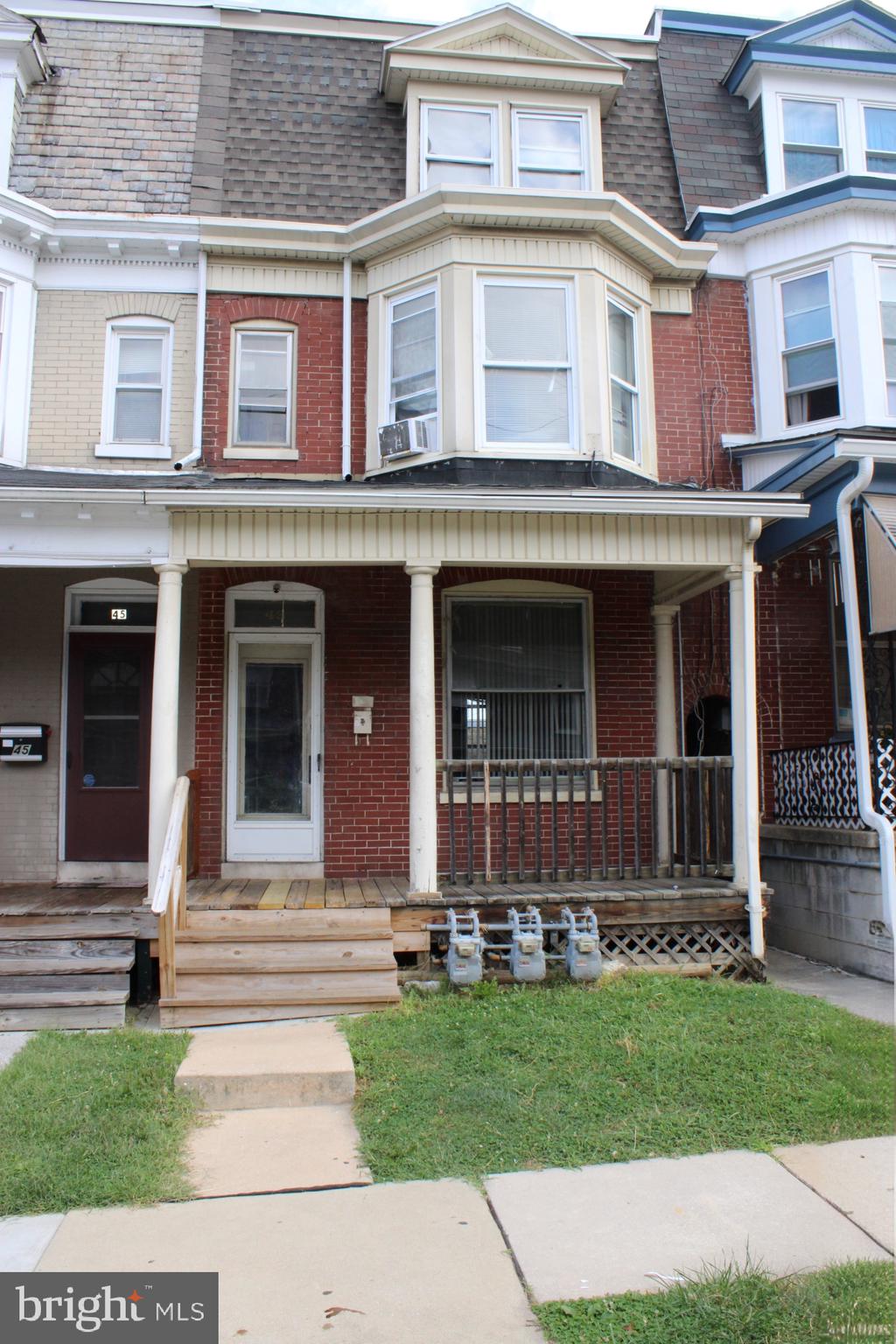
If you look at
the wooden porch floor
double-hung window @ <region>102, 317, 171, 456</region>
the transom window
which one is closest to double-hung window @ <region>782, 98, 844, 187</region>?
the transom window

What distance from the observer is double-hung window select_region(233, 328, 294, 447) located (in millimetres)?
9742

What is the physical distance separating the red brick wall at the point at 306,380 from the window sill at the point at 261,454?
0.03 m

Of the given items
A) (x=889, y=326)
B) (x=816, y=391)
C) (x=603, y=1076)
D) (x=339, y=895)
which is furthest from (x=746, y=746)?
(x=889, y=326)

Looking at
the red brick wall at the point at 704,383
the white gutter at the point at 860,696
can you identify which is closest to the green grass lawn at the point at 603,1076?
the white gutter at the point at 860,696

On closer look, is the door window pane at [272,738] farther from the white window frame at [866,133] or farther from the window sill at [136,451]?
the white window frame at [866,133]

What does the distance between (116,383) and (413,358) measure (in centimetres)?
296

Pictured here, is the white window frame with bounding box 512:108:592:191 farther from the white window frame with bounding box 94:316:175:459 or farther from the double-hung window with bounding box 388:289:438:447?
the white window frame with bounding box 94:316:175:459

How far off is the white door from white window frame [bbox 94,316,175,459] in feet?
6.79

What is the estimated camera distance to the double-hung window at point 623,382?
959 cm

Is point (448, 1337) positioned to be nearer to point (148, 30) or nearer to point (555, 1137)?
point (555, 1137)

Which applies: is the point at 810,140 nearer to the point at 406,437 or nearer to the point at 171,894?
the point at 406,437

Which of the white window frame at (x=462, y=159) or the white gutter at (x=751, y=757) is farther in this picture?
the white window frame at (x=462, y=159)

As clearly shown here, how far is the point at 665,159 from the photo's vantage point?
1084cm

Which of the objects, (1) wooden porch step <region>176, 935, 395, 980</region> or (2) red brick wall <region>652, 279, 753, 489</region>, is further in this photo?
(2) red brick wall <region>652, 279, 753, 489</region>
